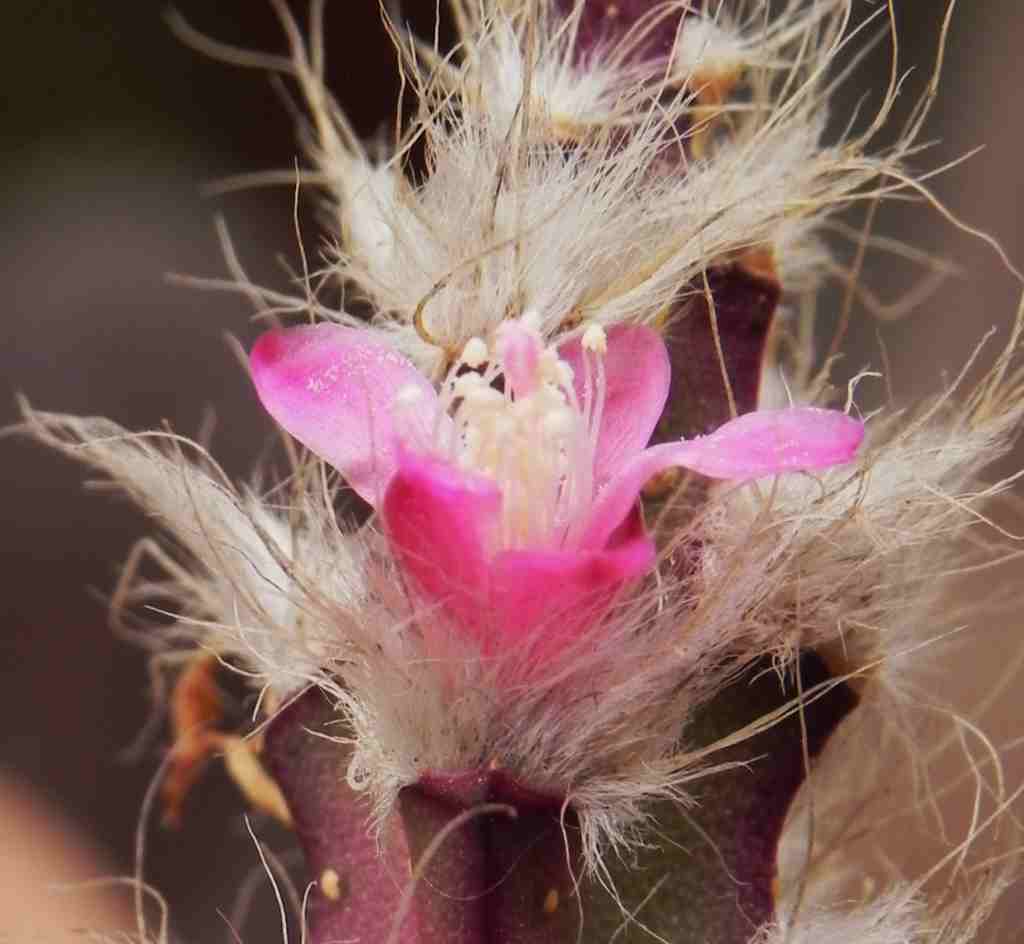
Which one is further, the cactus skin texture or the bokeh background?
the bokeh background

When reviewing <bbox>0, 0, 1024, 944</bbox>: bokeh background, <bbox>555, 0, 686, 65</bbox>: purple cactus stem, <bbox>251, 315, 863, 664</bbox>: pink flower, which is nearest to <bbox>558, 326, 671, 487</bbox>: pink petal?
<bbox>251, 315, 863, 664</bbox>: pink flower

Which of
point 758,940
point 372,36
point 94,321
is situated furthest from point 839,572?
point 94,321

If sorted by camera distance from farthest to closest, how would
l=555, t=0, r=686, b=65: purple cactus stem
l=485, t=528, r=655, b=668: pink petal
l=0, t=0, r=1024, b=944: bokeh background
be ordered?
l=0, t=0, r=1024, b=944: bokeh background
l=555, t=0, r=686, b=65: purple cactus stem
l=485, t=528, r=655, b=668: pink petal

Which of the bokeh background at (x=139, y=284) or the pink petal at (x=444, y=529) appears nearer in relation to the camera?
the pink petal at (x=444, y=529)

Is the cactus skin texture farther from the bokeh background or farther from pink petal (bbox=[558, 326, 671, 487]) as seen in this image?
the bokeh background

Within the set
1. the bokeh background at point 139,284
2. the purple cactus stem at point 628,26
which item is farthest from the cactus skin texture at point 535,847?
the bokeh background at point 139,284

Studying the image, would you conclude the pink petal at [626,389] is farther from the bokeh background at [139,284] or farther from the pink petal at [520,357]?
the bokeh background at [139,284]

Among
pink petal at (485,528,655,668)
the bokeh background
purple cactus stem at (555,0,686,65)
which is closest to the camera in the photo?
pink petal at (485,528,655,668)
